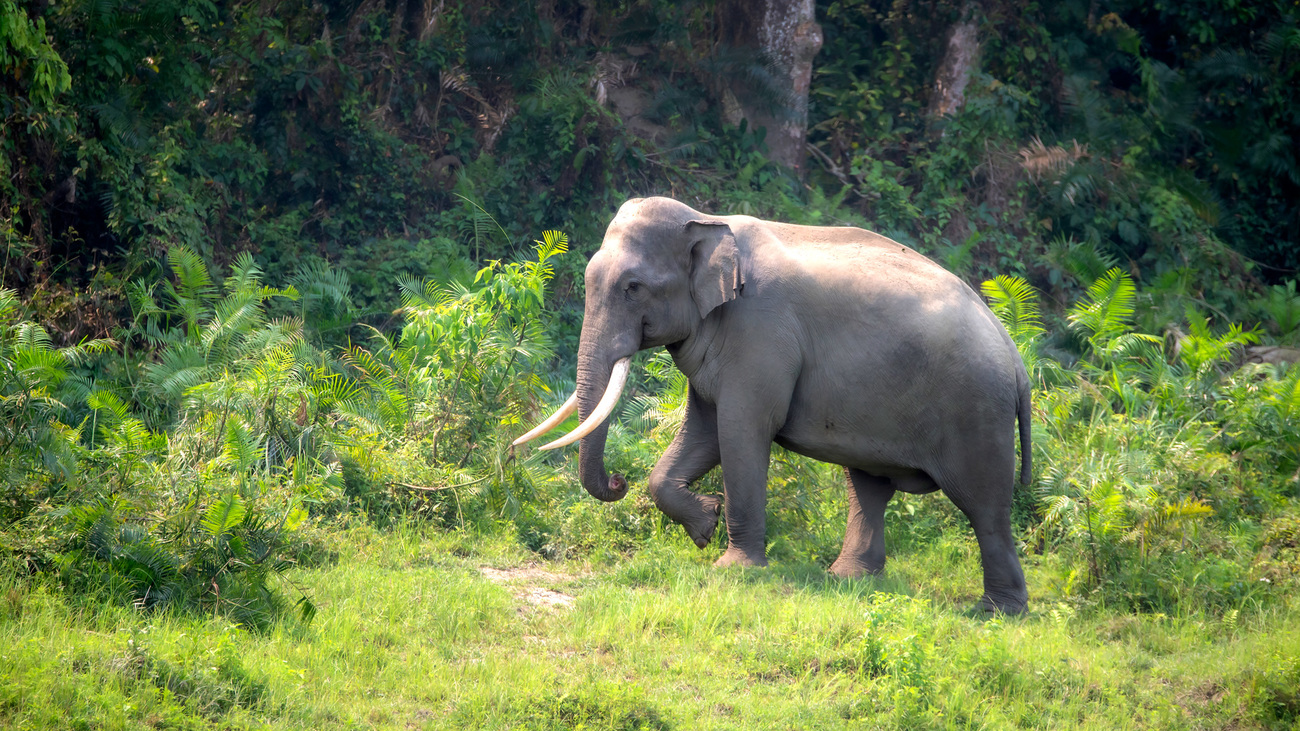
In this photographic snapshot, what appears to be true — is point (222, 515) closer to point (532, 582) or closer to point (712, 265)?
point (532, 582)

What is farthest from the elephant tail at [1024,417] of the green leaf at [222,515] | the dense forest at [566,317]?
the green leaf at [222,515]

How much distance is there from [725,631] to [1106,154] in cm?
1186

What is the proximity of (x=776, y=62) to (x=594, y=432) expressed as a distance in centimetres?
885

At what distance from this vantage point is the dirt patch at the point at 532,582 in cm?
670

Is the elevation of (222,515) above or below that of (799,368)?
below

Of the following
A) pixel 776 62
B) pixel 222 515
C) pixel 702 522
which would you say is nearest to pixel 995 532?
pixel 702 522

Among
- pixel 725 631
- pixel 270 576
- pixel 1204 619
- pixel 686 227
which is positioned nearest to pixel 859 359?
pixel 686 227

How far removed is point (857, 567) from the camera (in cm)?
765

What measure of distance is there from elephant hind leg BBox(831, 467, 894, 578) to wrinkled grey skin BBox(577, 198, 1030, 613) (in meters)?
0.28

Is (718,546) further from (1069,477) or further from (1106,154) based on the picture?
(1106,154)

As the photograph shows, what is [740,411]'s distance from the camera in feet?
23.6

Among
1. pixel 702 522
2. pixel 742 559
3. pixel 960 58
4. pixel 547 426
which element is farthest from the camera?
pixel 960 58

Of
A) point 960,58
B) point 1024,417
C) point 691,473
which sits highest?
point 960,58

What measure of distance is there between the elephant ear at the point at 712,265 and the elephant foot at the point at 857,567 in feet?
6.29
